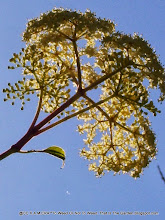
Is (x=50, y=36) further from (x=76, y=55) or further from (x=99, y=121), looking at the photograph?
(x=99, y=121)

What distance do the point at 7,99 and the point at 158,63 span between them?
2.06m

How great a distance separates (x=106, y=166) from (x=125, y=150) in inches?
14.2

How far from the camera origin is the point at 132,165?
4562 millimetres

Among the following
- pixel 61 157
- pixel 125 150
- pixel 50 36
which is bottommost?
pixel 61 157

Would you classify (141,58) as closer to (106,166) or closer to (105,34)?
(105,34)

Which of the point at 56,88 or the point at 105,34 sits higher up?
the point at 105,34

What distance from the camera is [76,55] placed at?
4523mm

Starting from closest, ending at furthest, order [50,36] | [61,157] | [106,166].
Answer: [61,157] < [50,36] < [106,166]

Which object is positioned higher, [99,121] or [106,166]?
[99,121]

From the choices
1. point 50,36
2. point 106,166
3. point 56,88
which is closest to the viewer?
point 56,88

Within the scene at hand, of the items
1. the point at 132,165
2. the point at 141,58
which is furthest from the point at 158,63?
the point at 132,165

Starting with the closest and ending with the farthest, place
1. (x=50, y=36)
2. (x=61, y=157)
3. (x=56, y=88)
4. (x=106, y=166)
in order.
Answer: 1. (x=61, y=157)
2. (x=56, y=88)
3. (x=50, y=36)
4. (x=106, y=166)

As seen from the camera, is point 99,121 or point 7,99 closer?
point 7,99

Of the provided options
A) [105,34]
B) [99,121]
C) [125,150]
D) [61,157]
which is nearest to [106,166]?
[125,150]
